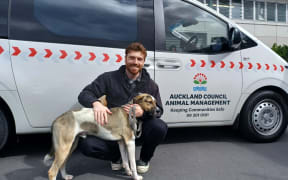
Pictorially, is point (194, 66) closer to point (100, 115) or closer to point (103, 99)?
point (103, 99)

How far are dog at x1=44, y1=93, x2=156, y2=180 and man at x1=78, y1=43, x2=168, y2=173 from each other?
89 mm

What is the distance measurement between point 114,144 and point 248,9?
15017mm

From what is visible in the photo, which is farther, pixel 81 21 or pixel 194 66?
pixel 194 66

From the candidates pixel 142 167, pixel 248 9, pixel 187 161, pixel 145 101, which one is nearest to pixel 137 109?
pixel 145 101

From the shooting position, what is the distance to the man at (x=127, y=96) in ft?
7.18

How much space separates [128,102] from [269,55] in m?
1.97

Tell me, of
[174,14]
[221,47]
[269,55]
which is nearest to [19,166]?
[174,14]

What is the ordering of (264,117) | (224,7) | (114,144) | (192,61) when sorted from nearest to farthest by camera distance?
(114,144) → (192,61) → (264,117) → (224,7)

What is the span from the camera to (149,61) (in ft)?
9.09

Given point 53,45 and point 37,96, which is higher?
point 53,45

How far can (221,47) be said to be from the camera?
118 inches

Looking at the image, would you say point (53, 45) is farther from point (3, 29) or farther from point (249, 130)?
point (249, 130)

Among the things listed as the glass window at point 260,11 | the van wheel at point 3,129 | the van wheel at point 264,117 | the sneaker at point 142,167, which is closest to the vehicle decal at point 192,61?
the van wheel at point 264,117

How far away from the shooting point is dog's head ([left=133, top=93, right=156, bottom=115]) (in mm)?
2137
